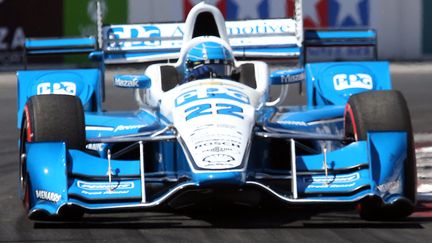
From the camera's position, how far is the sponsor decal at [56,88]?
38.5 ft

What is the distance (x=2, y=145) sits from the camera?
1391cm

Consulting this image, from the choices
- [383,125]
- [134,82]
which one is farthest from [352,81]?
[383,125]

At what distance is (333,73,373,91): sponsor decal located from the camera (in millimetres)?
11875

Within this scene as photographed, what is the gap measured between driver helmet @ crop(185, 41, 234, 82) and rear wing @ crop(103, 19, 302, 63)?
75.0 inches

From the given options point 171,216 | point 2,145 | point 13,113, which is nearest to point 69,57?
point 13,113

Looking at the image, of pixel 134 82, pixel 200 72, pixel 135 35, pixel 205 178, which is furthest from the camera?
pixel 135 35

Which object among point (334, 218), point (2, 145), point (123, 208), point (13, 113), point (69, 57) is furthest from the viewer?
point (69, 57)

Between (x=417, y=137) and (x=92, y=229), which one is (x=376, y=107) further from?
(x=417, y=137)

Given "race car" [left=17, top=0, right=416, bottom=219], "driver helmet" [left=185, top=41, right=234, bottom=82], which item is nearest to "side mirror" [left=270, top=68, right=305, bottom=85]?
"race car" [left=17, top=0, right=416, bottom=219]

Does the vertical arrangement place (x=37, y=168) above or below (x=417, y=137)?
above

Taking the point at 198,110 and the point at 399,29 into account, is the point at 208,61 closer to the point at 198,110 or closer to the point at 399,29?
the point at 198,110

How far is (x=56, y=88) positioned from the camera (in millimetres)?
11781

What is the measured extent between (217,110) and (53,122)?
4.04 feet

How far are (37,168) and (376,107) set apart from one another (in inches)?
102
